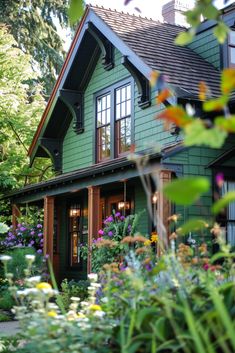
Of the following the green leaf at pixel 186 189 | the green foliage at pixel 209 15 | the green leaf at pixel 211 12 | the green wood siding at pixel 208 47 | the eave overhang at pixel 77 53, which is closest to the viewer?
the green leaf at pixel 186 189

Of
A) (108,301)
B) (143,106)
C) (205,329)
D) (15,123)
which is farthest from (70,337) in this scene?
(15,123)

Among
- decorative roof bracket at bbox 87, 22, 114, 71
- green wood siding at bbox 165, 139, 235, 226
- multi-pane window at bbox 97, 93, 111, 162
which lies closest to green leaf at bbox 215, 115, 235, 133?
green wood siding at bbox 165, 139, 235, 226

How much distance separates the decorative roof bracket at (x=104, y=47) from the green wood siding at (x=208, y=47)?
1970mm

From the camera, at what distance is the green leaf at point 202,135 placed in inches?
75.7

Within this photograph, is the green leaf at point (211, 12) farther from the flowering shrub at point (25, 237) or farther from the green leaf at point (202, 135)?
the flowering shrub at point (25, 237)

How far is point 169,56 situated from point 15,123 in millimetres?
7559

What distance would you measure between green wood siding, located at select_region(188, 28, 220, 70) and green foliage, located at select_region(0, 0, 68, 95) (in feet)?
52.1

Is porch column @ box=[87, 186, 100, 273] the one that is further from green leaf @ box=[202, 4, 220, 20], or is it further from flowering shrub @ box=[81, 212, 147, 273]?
green leaf @ box=[202, 4, 220, 20]

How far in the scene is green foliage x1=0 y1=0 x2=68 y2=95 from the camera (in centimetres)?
2847

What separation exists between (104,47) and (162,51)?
1.70 meters

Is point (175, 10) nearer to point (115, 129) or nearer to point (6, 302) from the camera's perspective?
point (115, 129)

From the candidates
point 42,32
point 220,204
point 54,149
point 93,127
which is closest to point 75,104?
point 93,127

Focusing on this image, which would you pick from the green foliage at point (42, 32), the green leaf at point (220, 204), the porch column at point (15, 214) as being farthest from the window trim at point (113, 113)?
the green foliage at point (42, 32)

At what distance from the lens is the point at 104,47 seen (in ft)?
45.3
